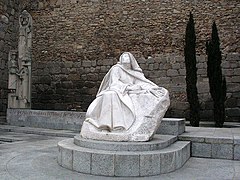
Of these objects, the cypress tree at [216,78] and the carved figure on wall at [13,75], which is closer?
the cypress tree at [216,78]

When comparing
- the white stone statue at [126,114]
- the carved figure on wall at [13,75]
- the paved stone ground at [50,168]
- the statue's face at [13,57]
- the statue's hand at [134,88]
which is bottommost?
the paved stone ground at [50,168]

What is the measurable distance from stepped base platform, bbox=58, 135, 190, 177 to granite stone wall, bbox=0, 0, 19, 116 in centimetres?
759

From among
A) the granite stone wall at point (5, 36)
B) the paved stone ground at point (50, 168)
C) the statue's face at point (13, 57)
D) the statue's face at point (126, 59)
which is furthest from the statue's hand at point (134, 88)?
the granite stone wall at point (5, 36)

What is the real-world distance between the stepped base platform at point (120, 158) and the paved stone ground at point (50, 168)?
9 centimetres

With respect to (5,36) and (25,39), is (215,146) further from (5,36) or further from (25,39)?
(5,36)

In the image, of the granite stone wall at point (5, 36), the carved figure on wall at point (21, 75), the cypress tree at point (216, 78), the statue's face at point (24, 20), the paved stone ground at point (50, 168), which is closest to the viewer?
the paved stone ground at point (50, 168)

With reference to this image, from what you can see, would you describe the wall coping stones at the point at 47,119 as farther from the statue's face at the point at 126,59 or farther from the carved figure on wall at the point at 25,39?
the statue's face at the point at 126,59

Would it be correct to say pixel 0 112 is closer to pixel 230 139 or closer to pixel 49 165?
pixel 49 165

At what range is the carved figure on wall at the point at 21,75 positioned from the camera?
8234 mm

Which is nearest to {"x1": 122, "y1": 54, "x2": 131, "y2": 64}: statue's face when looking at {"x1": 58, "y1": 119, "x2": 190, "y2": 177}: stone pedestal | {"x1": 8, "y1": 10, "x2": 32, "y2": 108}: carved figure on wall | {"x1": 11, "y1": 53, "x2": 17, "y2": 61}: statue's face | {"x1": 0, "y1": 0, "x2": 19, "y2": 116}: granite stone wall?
{"x1": 58, "y1": 119, "x2": 190, "y2": 177}: stone pedestal

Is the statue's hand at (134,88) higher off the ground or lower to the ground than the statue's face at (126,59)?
lower

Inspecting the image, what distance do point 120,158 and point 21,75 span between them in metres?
6.01

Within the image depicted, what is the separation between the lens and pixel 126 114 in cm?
385

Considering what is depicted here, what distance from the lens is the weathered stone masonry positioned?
9336 mm
